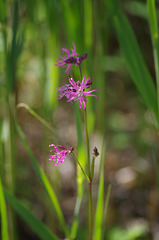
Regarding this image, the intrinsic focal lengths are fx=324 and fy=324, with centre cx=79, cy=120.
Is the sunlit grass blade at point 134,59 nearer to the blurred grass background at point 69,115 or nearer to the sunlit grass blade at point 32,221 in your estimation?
the blurred grass background at point 69,115

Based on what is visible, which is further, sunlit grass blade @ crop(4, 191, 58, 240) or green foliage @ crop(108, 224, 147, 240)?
green foliage @ crop(108, 224, 147, 240)

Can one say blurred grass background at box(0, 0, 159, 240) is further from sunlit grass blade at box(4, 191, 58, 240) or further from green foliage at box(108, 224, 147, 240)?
sunlit grass blade at box(4, 191, 58, 240)

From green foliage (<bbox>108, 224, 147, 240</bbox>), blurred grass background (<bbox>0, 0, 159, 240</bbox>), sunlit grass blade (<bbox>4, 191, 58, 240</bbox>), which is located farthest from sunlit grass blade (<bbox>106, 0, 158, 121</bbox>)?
green foliage (<bbox>108, 224, 147, 240</bbox>)

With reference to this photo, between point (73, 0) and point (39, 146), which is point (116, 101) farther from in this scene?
point (73, 0)

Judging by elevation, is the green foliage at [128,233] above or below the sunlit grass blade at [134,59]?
below

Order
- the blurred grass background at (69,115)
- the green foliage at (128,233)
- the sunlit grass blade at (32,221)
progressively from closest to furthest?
1. the sunlit grass blade at (32,221)
2. the blurred grass background at (69,115)
3. the green foliage at (128,233)

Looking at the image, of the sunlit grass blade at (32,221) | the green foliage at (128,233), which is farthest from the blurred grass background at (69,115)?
the sunlit grass blade at (32,221)
